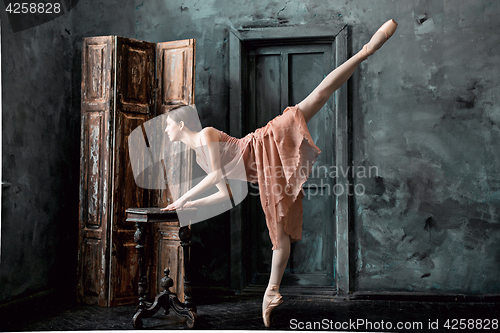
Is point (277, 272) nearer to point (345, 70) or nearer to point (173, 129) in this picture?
point (173, 129)

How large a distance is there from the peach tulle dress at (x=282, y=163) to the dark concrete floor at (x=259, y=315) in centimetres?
80

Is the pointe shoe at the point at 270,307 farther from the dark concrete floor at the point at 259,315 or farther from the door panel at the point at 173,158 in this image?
the door panel at the point at 173,158

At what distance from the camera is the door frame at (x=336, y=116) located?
390cm

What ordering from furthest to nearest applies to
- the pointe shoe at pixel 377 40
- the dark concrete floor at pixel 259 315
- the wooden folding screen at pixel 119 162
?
the wooden folding screen at pixel 119 162, the dark concrete floor at pixel 259 315, the pointe shoe at pixel 377 40

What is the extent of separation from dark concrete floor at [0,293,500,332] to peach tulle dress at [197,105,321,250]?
798mm

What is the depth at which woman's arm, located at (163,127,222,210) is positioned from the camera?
291 cm

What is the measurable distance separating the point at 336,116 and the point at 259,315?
207 cm

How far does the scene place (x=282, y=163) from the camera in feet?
9.52

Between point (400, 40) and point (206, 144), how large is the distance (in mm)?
2338

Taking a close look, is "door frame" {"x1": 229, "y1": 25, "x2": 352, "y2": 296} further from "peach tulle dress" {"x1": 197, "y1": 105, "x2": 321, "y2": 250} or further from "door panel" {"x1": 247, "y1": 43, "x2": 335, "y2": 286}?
"peach tulle dress" {"x1": 197, "y1": 105, "x2": 321, "y2": 250}

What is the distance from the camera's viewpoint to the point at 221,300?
3826 millimetres

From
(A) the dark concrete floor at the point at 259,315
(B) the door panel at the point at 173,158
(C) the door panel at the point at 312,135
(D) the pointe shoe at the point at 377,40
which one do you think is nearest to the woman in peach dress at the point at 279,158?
(D) the pointe shoe at the point at 377,40

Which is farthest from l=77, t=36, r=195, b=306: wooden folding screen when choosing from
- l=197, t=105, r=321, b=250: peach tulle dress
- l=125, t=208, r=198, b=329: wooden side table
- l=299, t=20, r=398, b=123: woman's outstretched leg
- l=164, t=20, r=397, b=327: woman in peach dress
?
l=299, t=20, r=398, b=123: woman's outstretched leg

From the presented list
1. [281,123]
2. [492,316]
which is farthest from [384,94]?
[492,316]
